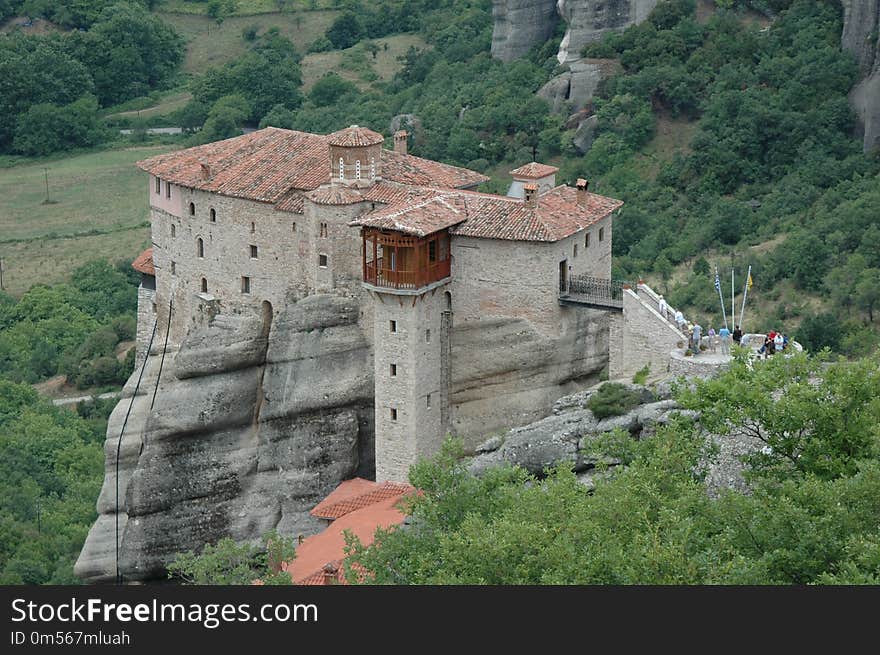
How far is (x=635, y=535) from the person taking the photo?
46.1 metres

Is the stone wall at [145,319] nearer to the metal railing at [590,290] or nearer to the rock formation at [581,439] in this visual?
the rock formation at [581,439]

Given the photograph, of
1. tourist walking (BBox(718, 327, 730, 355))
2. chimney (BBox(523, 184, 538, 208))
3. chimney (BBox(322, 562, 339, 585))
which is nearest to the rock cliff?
chimney (BBox(523, 184, 538, 208))

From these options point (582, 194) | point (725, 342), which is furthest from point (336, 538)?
point (725, 342)

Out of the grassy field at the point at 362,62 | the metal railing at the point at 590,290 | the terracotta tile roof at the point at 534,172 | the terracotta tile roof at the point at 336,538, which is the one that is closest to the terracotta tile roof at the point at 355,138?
the terracotta tile roof at the point at 534,172

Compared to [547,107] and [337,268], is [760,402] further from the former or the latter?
[547,107]

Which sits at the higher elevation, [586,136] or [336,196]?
[336,196]

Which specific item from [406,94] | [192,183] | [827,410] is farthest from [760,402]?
[406,94]

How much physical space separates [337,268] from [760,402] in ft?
65.2

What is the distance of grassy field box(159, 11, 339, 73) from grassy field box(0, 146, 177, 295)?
16.4 metres

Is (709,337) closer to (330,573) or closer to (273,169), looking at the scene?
(330,573)

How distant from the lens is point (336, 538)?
63.4m

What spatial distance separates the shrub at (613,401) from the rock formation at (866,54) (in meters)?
37.6

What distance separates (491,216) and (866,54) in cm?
3815

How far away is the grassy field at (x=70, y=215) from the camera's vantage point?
380ft
